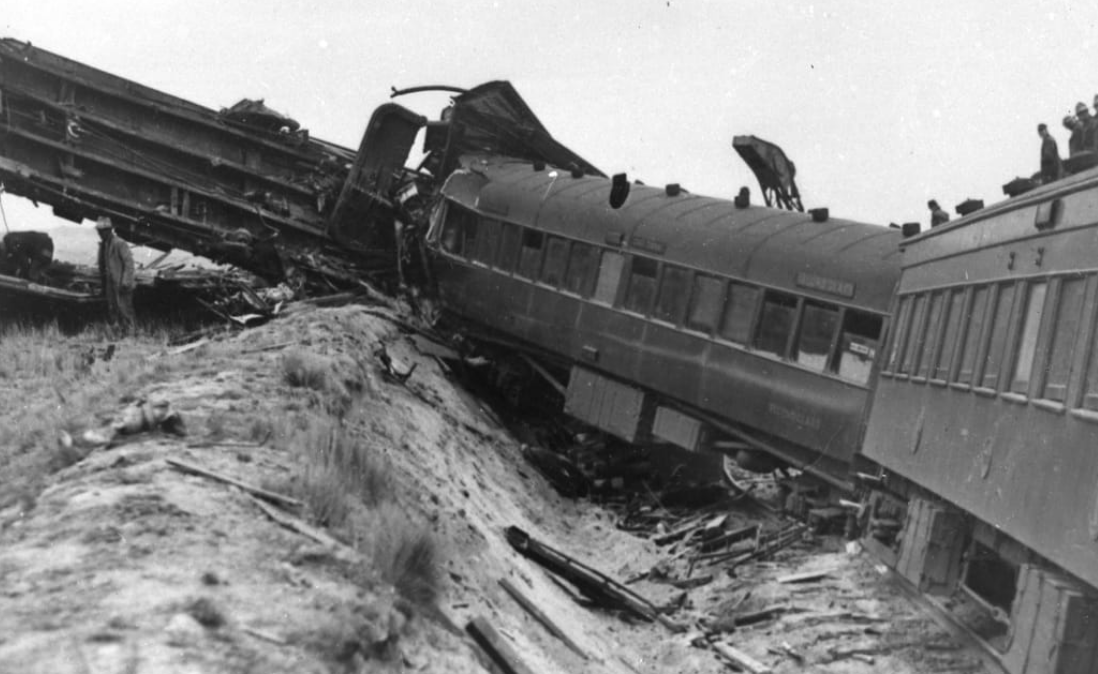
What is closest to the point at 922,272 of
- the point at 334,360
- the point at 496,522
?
the point at 496,522

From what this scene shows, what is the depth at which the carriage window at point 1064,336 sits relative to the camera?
6.11 m

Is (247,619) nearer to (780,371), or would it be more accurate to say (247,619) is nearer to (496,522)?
(496,522)

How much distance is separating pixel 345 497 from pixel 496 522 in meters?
4.28

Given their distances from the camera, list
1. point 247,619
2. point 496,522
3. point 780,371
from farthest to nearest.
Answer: point 780,371 → point 496,522 → point 247,619

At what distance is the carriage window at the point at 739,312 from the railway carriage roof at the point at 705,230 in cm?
19

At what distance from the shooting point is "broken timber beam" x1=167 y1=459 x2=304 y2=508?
6.08 metres

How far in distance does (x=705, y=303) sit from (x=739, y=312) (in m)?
0.64

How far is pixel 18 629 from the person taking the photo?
420 cm

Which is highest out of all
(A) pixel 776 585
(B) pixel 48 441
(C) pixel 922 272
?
(C) pixel 922 272

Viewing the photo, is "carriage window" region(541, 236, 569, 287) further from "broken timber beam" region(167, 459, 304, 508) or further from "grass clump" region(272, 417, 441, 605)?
"broken timber beam" region(167, 459, 304, 508)

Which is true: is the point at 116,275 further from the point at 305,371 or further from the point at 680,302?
the point at 680,302

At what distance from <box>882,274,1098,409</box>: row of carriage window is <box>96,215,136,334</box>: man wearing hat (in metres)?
10.3

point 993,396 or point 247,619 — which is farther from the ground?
point 993,396

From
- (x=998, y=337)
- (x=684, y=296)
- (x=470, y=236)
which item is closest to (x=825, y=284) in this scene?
(x=684, y=296)
